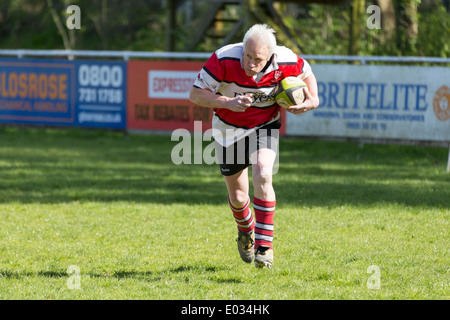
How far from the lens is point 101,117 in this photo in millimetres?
16266

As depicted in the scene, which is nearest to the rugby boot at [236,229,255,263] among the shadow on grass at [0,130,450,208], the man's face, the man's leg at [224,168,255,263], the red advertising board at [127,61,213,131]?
the man's leg at [224,168,255,263]

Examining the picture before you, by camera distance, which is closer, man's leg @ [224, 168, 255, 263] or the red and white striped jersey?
the red and white striped jersey

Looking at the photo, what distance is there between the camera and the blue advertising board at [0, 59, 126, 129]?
16203 millimetres

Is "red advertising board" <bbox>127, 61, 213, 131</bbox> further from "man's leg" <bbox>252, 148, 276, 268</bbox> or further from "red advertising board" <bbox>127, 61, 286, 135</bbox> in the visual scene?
"man's leg" <bbox>252, 148, 276, 268</bbox>

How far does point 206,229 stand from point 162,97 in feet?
27.5

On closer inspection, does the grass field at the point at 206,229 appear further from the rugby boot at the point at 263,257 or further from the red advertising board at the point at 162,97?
the red advertising board at the point at 162,97

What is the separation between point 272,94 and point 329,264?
5.14 ft

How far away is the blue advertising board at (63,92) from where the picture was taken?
53.2ft

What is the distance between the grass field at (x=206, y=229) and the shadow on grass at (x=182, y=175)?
31mm

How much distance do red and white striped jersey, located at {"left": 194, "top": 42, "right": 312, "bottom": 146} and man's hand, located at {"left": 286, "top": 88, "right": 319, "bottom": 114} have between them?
0.74 feet

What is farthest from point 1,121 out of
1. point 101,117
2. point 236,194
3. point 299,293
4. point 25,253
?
point 299,293

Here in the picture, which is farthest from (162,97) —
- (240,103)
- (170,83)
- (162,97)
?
(240,103)

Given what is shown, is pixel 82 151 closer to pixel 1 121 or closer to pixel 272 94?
pixel 1 121

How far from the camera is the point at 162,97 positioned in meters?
15.7
